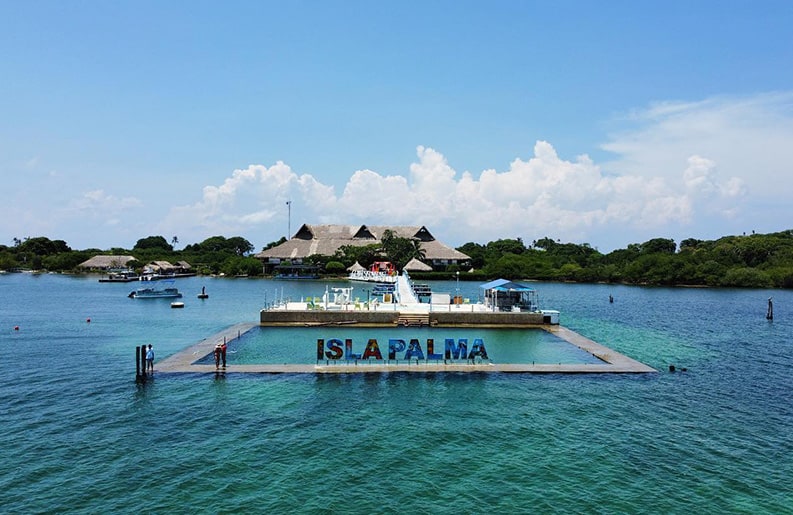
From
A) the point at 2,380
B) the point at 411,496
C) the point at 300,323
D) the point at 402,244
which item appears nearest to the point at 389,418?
the point at 411,496

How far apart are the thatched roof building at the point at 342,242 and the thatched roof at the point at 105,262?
1371 inches

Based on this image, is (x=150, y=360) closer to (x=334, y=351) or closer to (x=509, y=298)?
(x=334, y=351)

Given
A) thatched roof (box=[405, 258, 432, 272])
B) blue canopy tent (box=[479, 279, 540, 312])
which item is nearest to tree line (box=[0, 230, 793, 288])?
thatched roof (box=[405, 258, 432, 272])

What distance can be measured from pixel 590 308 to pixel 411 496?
58.3 meters

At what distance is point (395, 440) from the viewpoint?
65.0 ft

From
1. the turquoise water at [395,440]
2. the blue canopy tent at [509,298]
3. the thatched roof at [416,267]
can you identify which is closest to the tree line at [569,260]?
the thatched roof at [416,267]

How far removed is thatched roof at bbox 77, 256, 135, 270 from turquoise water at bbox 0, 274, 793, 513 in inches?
4664

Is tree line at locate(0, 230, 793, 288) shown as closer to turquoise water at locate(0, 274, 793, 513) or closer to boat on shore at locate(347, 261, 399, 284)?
boat on shore at locate(347, 261, 399, 284)

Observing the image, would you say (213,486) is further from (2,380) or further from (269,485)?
(2,380)

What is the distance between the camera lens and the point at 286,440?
1970 cm

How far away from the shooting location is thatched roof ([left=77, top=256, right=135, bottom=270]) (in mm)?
144000

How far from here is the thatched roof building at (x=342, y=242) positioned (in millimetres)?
140125

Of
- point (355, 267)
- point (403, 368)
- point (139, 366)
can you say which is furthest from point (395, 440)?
point (355, 267)

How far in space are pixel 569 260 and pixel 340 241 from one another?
60.0 meters
